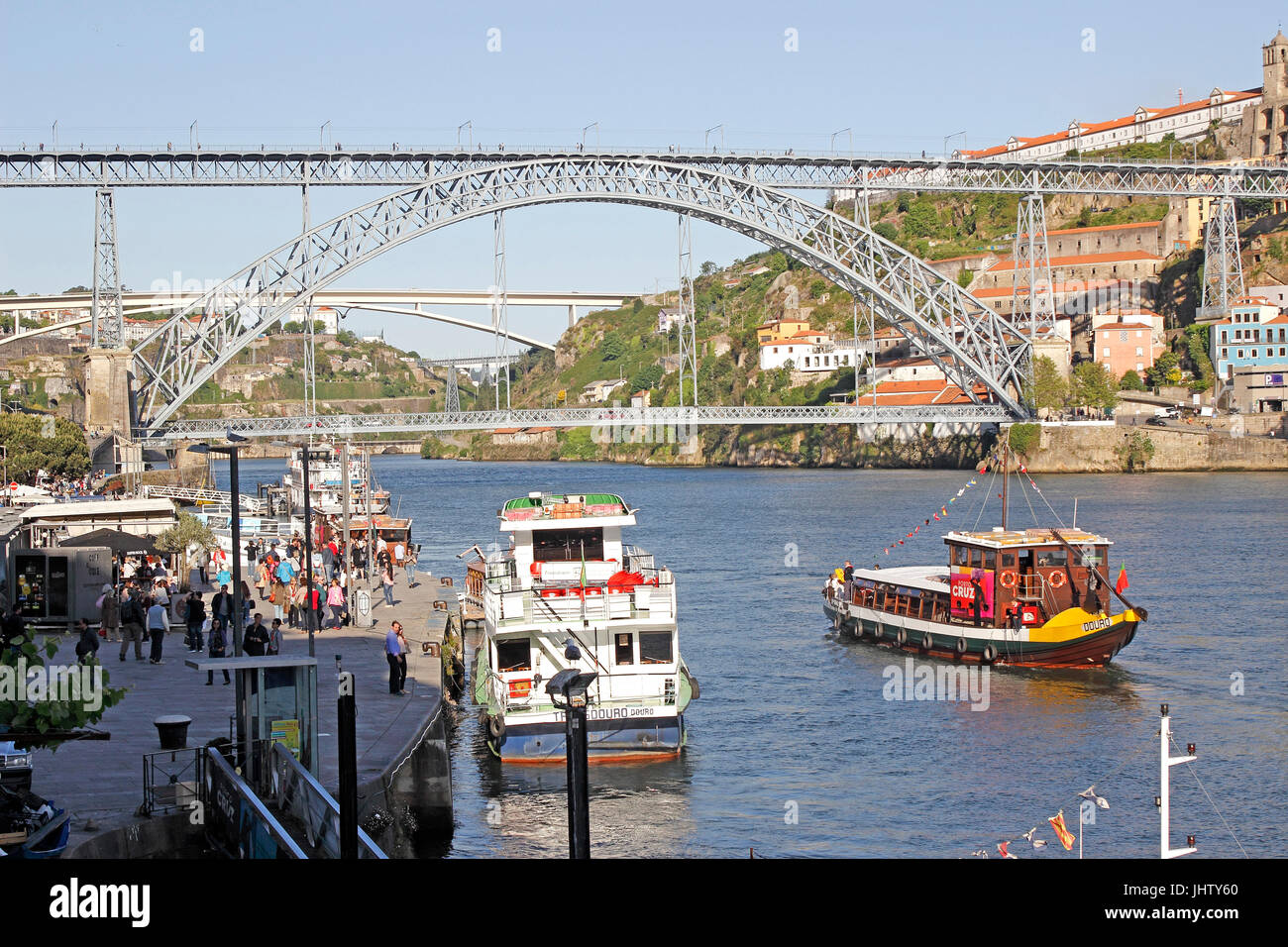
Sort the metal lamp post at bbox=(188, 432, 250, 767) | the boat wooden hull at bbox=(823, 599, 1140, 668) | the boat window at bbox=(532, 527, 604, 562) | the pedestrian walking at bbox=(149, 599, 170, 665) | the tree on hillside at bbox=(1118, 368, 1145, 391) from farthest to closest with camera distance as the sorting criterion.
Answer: the tree on hillside at bbox=(1118, 368, 1145, 391)
the boat wooden hull at bbox=(823, 599, 1140, 668)
the boat window at bbox=(532, 527, 604, 562)
the pedestrian walking at bbox=(149, 599, 170, 665)
the metal lamp post at bbox=(188, 432, 250, 767)

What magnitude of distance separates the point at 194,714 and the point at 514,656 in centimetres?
478

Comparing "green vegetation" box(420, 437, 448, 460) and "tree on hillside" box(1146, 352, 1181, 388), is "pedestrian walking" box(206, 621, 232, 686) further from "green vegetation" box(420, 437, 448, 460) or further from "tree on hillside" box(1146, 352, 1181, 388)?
"green vegetation" box(420, 437, 448, 460)

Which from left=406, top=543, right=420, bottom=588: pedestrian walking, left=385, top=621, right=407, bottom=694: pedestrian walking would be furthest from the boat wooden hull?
left=385, top=621, right=407, bottom=694: pedestrian walking

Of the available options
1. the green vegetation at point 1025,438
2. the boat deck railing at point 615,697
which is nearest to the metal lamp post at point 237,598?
the boat deck railing at point 615,697

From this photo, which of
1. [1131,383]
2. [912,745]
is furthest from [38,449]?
[1131,383]

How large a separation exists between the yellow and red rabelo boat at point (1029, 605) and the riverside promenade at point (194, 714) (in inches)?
354

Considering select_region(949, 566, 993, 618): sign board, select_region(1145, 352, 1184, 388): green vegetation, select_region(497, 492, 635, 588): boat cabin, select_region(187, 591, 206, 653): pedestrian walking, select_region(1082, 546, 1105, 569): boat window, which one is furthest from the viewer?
select_region(1145, 352, 1184, 388): green vegetation

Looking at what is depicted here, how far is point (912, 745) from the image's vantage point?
18750mm

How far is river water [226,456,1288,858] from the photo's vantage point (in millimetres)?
14781

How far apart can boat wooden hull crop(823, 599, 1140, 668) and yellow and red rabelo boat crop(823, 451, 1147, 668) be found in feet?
0.05

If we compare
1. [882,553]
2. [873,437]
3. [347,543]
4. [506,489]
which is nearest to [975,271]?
[873,437]

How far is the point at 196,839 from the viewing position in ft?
33.9

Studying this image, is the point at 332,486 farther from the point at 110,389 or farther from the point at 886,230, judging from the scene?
the point at 886,230
